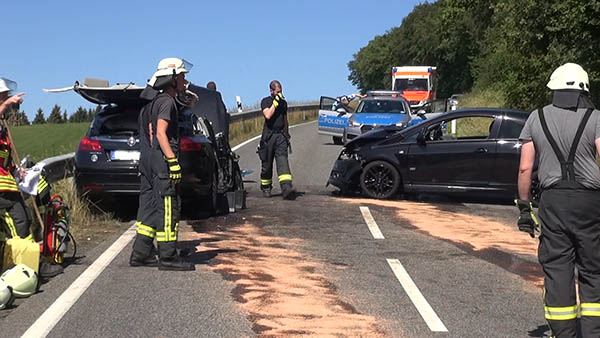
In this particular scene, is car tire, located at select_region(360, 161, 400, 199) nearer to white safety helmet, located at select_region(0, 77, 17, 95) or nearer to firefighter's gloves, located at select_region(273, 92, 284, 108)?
firefighter's gloves, located at select_region(273, 92, 284, 108)

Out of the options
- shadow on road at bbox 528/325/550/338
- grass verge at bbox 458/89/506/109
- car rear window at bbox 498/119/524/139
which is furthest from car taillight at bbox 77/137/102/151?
grass verge at bbox 458/89/506/109

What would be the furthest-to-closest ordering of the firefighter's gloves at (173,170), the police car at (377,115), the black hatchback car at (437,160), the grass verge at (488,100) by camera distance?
the grass verge at (488,100) < the police car at (377,115) < the black hatchback car at (437,160) < the firefighter's gloves at (173,170)

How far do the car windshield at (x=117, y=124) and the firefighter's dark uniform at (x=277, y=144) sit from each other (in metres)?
2.97

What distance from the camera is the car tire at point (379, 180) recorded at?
45.3ft

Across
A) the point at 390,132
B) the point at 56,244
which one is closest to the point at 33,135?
the point at 390,132

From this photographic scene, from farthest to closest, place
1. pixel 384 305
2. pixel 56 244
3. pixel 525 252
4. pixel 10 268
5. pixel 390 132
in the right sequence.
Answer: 1. pixel 390 132
2. pixel 525 252
3. pixel 56 244
4. pixel 10 268
5. pixel 384 305

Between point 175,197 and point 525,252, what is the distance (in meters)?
4.04

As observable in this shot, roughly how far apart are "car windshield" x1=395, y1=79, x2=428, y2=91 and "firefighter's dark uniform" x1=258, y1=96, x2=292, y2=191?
31722mm

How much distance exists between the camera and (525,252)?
9.71 m

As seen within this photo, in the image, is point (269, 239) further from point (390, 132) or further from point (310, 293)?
point (390, 132)

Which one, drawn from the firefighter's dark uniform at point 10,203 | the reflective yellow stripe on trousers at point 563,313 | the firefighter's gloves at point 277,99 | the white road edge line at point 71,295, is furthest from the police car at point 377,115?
the reflective yellow stripe on trousers at point 563,313

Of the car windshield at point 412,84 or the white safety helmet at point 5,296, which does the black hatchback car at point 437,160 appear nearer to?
the white safety helmet at point 5,296

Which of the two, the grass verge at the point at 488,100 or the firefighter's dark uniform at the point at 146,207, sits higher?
the grass verge at the point at 488,100

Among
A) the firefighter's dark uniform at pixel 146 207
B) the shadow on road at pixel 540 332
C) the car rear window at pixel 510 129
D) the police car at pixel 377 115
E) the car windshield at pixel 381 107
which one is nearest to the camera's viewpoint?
the shadow on road at pixel 540 332
